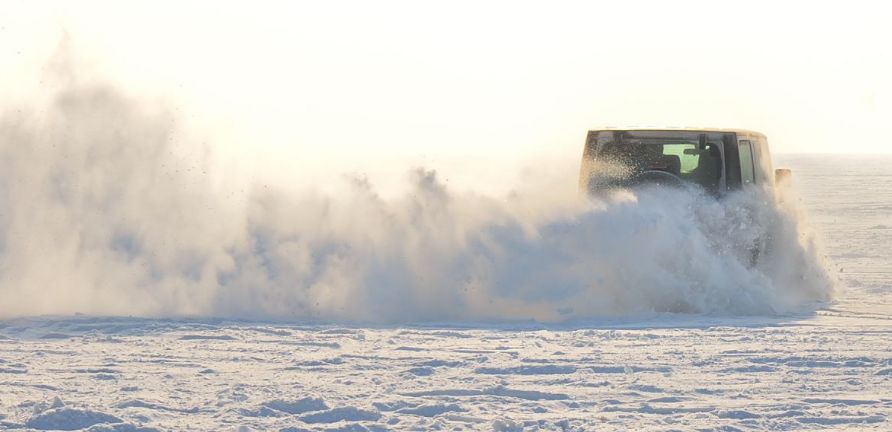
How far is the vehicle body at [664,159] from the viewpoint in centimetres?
1238

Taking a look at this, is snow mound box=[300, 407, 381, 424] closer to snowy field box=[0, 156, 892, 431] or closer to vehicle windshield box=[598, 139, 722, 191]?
snowy field box=[0, 156, 892, 431]

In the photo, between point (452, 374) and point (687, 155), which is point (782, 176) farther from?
point (452, 374)

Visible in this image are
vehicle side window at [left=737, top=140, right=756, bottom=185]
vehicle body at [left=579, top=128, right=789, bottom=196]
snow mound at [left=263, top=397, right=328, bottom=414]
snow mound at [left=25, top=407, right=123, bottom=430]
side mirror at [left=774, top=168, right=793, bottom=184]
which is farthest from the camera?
side mirror at [left=774, top=168, right=793, bottom=184]

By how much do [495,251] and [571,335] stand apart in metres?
2.08

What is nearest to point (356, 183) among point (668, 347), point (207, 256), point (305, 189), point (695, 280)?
point (305, 189)

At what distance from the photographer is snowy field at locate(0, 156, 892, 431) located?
673 centimetres

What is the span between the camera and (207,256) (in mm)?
12141

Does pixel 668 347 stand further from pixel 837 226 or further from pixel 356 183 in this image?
pixel 837 226

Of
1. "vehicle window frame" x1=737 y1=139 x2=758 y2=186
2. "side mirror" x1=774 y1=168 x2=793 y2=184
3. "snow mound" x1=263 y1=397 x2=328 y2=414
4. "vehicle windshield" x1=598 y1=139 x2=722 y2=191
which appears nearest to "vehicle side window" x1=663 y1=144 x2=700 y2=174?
"vehicle windshield" x1=598 y1=139 x2=722 y2=191

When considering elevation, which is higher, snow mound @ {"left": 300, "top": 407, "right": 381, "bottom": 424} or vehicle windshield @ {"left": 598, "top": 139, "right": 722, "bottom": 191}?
vehicle windshield @ {"left": 598, "top": 139, "right": 722, "bottom": 191}

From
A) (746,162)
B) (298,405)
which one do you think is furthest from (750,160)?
(298,405)

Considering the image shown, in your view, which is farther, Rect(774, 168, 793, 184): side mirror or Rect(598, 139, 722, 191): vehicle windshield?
Rect(774, 168, 793, 184): side mirror

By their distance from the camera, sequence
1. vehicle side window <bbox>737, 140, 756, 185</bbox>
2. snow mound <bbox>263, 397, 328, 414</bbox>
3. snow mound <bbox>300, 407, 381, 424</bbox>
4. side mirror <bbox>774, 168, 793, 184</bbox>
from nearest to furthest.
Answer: snow mound <bbox>300, 407, 381, 424</bbox> < snow mound <bbox>263, 397, 328, 414</bbox> < vehicle side window <bbox>737, 140, 756, 185</bbox> < side mirror <bbox>774, 168, 793, 184</bbox>

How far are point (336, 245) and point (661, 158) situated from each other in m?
3.26
